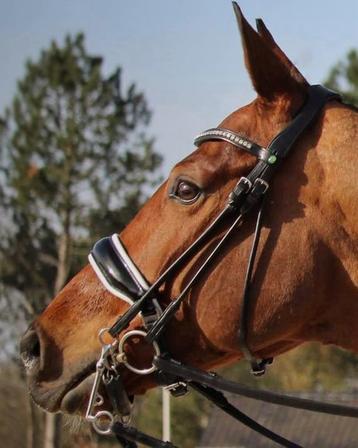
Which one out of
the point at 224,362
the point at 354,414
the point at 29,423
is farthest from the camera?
the point at 29,423

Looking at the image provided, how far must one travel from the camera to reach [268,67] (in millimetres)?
3842

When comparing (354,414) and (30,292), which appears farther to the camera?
(30,292)

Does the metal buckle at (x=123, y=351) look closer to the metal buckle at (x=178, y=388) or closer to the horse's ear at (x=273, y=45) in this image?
the metal buckle at (x=178, y=388)

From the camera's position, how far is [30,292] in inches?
1363

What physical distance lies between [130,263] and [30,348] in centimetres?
53

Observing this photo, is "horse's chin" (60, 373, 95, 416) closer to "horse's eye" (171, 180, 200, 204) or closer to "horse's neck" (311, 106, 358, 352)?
"horse's eye" (171, 180, 200, 204)

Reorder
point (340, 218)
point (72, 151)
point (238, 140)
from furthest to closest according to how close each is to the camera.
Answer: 1. point (72, 151)
2. point (238, 140)
3. point (340, 218)

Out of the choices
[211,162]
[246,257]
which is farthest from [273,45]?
[246,257]

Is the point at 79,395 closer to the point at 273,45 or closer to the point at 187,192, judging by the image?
the point at 187,192

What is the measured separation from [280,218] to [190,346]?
2.01ft

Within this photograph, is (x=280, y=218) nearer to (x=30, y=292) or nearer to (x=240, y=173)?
(x=240, y=173)

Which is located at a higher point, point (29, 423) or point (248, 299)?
point (248, 299)

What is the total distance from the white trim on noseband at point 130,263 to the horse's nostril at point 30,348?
0.46 m

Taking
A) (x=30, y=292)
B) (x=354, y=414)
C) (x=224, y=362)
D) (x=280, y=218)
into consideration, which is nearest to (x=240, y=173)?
(x=280, y=218)
